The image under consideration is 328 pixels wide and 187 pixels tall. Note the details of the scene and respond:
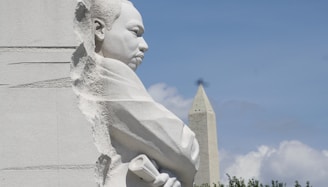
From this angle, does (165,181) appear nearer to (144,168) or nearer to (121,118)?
(144,168)

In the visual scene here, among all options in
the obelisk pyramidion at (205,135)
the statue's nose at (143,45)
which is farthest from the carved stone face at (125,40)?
the obelisk pyramidion at (205,135)

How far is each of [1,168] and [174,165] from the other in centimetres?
150

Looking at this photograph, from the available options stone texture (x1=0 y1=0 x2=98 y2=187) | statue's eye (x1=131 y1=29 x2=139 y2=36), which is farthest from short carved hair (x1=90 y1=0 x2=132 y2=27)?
stone texture (x1=0 y1=0 x2=98 y2=187)

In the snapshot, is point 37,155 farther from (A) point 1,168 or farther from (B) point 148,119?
(B) point 148,119

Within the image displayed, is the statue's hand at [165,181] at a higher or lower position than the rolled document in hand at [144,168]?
lower

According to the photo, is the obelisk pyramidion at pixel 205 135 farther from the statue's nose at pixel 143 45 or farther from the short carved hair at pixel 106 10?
the short carved hair at pixel 106 10

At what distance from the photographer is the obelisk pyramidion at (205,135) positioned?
110ft

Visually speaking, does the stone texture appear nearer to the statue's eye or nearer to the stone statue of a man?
the stone statue of a man

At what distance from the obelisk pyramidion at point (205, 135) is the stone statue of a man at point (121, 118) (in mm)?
26590

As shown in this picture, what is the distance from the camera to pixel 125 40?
654 cm

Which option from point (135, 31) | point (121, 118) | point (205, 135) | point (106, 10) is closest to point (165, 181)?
point (121, 118)

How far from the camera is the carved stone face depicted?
651cm

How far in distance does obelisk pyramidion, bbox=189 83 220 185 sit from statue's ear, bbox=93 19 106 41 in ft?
87.3

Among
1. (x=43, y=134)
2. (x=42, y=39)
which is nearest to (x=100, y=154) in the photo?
(x=43, y=134)
